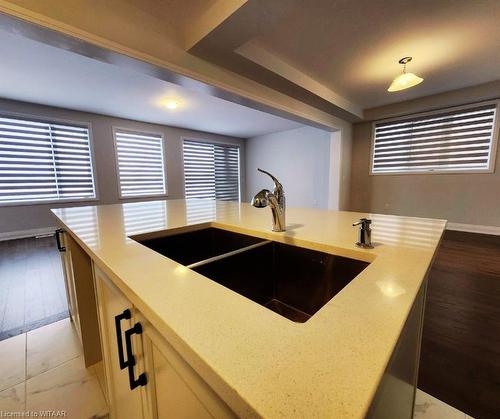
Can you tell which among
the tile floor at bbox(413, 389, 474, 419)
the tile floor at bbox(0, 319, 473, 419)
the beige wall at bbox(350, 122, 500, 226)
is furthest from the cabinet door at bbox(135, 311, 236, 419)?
the beige wall at bbox(350, 122, 500, 226)

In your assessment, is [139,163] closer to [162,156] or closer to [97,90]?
→ [162,156]

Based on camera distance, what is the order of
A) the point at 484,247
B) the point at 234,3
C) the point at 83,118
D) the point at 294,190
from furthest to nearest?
the point at 294,190
the point at 83,118
the point at 484,247
the point at 234,3

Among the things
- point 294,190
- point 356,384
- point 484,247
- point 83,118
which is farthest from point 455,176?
point 83,118

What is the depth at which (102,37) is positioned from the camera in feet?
5.60

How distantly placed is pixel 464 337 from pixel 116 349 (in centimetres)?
204

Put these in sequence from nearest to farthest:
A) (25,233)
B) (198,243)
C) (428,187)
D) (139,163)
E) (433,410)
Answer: (433,410) < (198,243) < (25,233) < (428,187) < (139,163)

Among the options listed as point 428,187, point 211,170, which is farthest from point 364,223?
point 211,170

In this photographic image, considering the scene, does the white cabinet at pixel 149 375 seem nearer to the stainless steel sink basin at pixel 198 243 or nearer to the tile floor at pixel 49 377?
the stainless steel sink basin at pixel 198 243

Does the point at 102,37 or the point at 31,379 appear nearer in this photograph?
the point at 31,379

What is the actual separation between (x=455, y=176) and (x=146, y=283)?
16.9 feet

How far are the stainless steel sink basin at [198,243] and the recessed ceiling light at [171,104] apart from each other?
10.7 ft

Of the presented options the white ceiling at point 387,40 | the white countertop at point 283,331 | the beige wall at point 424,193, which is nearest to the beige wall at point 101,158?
the white ceiling at point 387,40

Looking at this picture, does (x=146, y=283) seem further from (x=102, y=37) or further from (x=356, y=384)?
(x=102, y=37)

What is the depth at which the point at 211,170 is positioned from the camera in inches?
255
